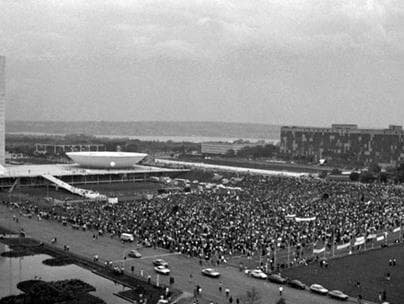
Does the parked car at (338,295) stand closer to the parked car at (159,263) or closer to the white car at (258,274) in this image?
the white car at (258,274)

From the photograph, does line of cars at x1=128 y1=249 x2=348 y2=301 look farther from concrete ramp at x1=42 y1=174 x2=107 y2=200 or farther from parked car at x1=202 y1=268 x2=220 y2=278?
concrete ramp at x1=42 y1=174 x2=107 y2=200

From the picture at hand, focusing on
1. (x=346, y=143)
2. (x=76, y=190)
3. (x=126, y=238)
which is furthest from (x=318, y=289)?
(x=346, y=143)

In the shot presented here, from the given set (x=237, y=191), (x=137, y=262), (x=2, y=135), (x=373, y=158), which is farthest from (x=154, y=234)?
(x=373, y=158)

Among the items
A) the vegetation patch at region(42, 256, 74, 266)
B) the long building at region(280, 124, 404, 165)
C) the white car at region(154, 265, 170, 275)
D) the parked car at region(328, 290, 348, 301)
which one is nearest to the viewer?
the parked car at region(328, 290, 348, 301)

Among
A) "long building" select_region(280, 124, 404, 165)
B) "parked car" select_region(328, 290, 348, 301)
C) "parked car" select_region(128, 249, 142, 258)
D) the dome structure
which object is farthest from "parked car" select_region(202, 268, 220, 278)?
"long building" select_region(280, 124, 404, 165)

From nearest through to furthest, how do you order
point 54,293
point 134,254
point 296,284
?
1. point 54,293
2. point 296,284
3. point 134,254

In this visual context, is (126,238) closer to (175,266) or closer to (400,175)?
(175,266)
